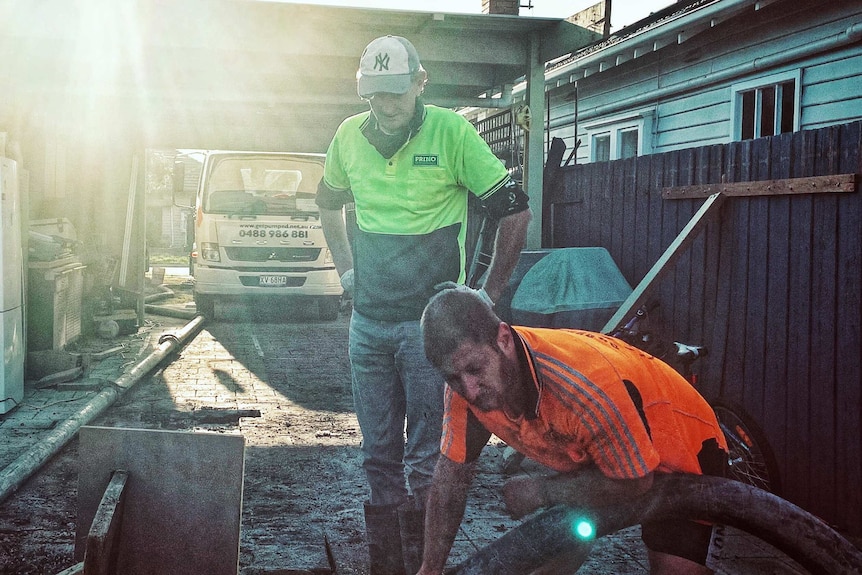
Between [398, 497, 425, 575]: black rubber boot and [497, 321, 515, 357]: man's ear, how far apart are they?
1.07m

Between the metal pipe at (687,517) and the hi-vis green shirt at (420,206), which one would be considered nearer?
the metal pipe at (687,517)

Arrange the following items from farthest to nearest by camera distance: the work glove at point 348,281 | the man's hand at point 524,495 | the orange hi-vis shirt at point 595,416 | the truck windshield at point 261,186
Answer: the truck windshield at point 261,186, the work glove at point 348,281, the man's hand at point 524,495, the orange hi-vis shirt at point 595,416

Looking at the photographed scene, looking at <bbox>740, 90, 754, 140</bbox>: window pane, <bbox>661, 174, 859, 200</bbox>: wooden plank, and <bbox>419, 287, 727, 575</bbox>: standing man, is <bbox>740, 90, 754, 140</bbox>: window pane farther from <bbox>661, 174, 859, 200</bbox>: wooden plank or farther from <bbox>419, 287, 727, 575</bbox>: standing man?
<bbox>419, 287, 727, 575</bbox>: standing man

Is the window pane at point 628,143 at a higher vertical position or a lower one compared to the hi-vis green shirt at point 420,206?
higher

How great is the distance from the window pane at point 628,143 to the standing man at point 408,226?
33.4 feet

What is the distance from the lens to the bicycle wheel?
5098 mm

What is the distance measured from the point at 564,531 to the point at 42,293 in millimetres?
7685

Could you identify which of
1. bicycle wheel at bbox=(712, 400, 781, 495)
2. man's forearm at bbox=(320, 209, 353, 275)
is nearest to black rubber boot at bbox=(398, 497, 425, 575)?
man's forearm at bbox=(320, 209, 353, 275)

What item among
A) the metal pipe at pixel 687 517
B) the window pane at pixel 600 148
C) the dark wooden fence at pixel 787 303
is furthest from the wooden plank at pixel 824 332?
the window pane at pixel 600 148

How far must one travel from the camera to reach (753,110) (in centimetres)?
1036

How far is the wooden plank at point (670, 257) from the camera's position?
5.89 m

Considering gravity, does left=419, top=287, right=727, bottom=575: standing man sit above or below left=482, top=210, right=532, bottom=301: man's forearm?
below

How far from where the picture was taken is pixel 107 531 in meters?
3.21

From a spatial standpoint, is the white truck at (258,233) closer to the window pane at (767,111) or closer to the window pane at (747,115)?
the window pane at (747,115)
